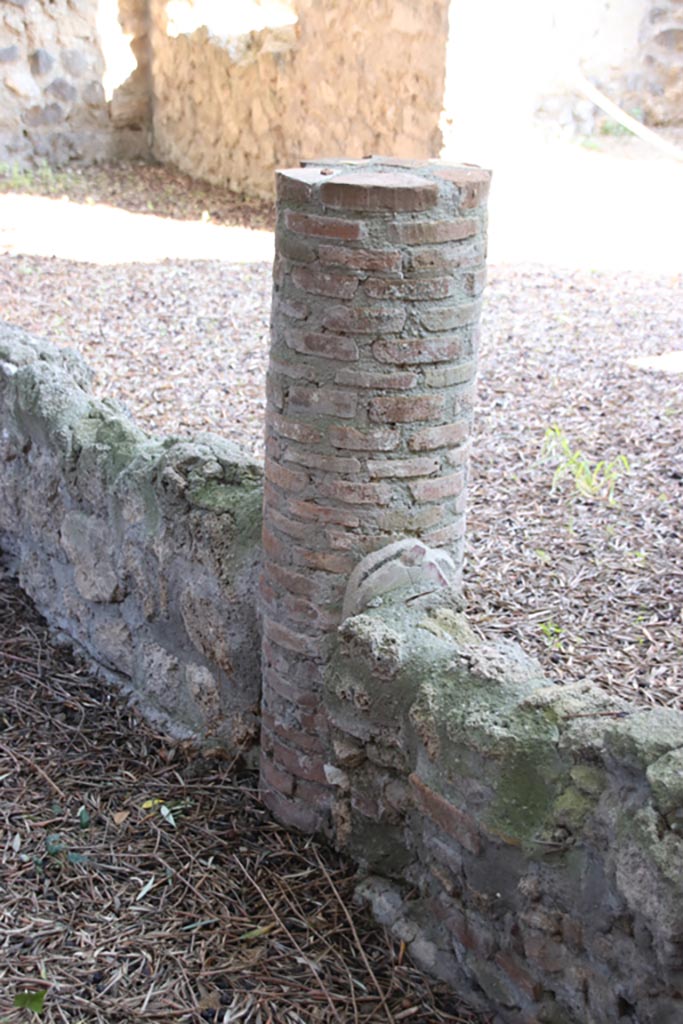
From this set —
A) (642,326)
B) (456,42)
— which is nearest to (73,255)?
(456,42)

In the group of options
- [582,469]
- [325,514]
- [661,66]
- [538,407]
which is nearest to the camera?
[325,514]

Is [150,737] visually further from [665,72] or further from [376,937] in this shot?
[665,72]

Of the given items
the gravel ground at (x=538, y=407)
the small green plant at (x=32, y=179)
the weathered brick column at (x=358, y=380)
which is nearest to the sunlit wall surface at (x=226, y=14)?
the small green plant at (x=32, y=179)

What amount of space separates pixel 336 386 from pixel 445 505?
1.27 feet

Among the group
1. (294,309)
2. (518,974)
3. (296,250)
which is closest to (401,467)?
(294,309)

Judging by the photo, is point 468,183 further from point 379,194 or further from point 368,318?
point 368,318

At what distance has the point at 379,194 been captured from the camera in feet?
7.55

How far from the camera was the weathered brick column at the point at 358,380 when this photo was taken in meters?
2.36

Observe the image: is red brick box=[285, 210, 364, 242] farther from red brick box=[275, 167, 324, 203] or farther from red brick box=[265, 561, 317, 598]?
red brick box=[265, 561, 317, 598]

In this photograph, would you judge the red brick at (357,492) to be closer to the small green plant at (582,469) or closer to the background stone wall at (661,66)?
the small green plant at (582,469)

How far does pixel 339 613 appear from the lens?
8.70 ft

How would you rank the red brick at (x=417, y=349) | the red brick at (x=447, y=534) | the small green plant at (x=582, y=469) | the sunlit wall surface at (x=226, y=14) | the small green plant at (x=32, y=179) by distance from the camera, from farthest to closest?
the small green plant at (x=32, y=179) → the sunlit wall surface at (x=226, y=14) → the small green plant at (x=582, y=469) → the red brick at (x=447, y=534) → the red brick at (x=417, y=349)

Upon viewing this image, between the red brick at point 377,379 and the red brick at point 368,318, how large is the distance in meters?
0.09

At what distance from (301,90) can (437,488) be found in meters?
6.19
